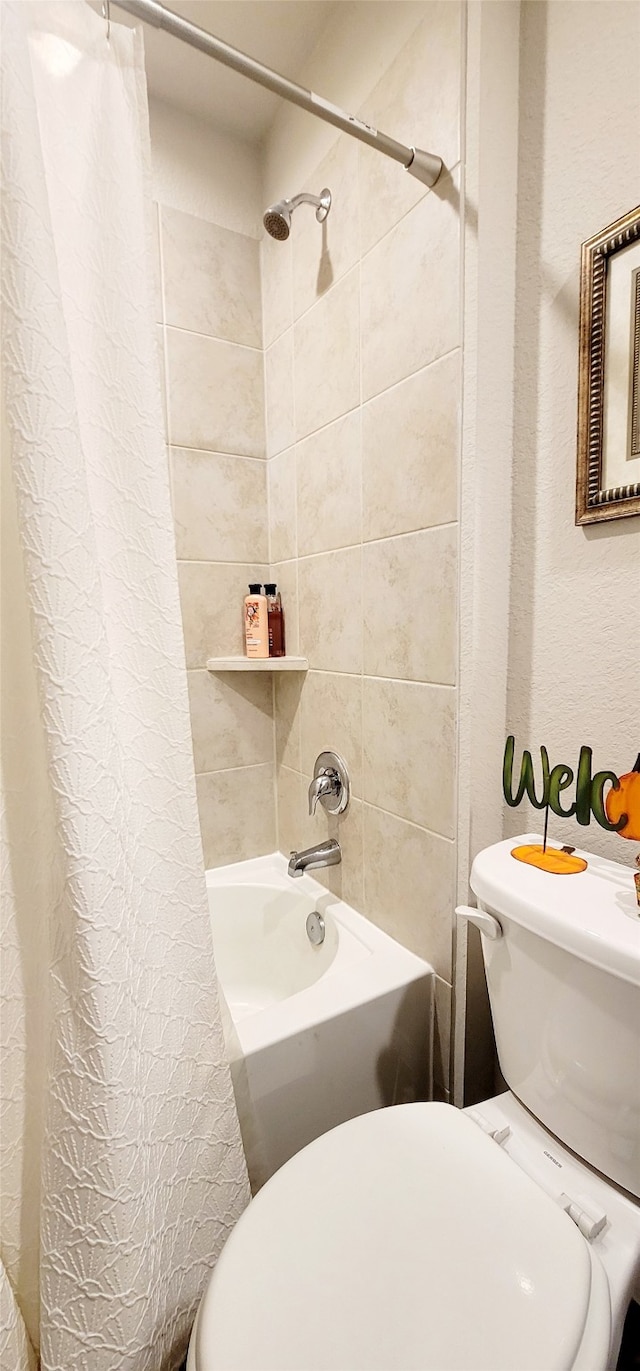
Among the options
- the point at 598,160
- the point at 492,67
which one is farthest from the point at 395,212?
the point at 598,160

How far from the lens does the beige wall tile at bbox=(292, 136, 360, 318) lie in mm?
1159

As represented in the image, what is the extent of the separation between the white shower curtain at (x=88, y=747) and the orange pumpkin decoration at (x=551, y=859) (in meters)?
0.46

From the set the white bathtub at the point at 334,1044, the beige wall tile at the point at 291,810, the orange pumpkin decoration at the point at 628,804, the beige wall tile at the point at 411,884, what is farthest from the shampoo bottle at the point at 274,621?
the orange pumpkin decoration at the point at 628,804

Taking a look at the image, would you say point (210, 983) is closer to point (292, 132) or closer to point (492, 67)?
point (492, 67)

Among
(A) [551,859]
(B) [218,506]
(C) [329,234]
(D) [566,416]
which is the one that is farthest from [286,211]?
(A) [551,859]

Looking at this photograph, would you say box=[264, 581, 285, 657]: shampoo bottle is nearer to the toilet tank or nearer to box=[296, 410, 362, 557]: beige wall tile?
box=[296, 410, 362, 557]: beige wall tile

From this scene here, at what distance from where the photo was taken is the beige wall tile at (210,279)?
142 centimetres

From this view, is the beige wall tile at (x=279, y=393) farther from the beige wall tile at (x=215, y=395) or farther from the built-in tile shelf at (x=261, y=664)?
the built-in tile shelf at (x=261, y=664)

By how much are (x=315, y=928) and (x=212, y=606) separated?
846 mm

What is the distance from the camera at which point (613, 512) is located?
0.80 metres

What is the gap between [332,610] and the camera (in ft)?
4.35

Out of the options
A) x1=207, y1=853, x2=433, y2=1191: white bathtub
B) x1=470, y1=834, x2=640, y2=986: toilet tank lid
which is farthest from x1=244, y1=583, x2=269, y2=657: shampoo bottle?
x1=470, y1=834, x2=640, y2=986: toilet tank lid

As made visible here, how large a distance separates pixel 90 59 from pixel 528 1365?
1.34m

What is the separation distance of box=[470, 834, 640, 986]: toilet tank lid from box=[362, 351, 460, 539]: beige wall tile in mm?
550
